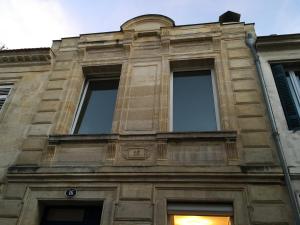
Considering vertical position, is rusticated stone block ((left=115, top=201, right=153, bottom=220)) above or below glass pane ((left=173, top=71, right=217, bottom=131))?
→ below

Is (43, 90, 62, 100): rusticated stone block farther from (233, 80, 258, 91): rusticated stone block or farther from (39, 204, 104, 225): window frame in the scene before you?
(233, 80, 258, 91): rusticated stone block

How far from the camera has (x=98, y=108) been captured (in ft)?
24.1

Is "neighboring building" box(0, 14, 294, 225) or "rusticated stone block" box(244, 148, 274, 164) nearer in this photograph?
"neighboring building" box(0, 14, 294, 225)

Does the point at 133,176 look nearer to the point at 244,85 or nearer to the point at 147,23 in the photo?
the point at 244,85

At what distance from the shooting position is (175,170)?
5316 mm

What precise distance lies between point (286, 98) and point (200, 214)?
3033 mm

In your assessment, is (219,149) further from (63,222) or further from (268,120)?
(63,222)

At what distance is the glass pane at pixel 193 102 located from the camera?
643 centimetres

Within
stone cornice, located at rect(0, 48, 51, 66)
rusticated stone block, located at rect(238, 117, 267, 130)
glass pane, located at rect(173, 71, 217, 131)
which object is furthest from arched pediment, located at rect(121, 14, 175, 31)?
rusticated stone block, located at rect(238, 117, 267, 130)

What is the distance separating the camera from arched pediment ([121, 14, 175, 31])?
27.9 feet

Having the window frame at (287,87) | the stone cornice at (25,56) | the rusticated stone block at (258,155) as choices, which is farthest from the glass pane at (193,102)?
the stone cornice at (25,56)

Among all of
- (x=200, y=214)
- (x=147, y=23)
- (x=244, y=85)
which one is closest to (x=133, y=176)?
(x=200, y=214)

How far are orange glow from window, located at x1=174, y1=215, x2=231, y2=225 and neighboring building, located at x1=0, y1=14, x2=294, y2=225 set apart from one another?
17 millimetres

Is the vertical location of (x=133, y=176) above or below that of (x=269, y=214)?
above
